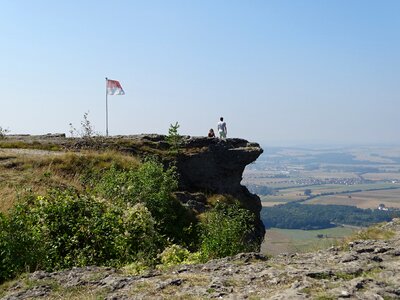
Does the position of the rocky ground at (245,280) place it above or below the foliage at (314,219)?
above

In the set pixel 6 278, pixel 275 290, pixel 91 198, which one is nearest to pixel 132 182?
pixel 91 198

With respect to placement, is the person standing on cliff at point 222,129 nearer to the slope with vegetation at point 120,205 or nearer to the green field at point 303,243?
the slope with vegetation at point 120,205

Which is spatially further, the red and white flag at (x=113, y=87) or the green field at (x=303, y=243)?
the red and white flag at (x=113, y=87)

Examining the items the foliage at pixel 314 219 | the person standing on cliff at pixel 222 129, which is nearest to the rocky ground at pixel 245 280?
the person standing on cliff at pixel 222 129

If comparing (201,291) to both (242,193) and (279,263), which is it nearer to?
(279,263)

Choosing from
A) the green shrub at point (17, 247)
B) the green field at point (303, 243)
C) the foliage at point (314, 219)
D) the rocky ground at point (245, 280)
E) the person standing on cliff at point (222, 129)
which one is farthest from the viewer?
the foliage at point (314, 219)

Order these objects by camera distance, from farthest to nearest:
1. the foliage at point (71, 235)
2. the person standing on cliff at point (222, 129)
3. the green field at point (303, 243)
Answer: the person standing on cliff at point (222, 129), the green field at point (303, 243), the foliage at point (71, 235)

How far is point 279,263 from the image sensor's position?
7.03 metres

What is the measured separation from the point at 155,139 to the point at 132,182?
36.5 ft

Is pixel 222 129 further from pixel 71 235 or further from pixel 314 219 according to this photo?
pixel 314 219

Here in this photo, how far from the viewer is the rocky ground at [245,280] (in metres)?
5.50

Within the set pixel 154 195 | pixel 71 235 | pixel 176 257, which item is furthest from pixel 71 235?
pixel 154 195

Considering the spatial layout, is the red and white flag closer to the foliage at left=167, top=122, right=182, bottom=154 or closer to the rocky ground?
the foliage at left=167, top=122, right=182, bottom=154

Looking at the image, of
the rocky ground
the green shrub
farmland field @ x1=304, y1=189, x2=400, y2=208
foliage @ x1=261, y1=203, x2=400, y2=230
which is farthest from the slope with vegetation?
farmland field @ x1=304, y1=189, x2=400, y2=208
